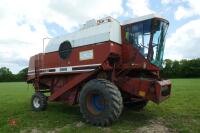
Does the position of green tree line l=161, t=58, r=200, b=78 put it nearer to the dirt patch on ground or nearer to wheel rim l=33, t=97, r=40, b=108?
wheel rim l=33, t=97, r=40, b=108

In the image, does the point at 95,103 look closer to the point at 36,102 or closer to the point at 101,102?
the point at 101,102

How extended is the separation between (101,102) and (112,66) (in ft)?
4.80

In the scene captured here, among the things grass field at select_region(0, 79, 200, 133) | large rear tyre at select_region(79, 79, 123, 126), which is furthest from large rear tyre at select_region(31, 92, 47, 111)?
large rear tyre at select_region(79, 79, 123, 126)

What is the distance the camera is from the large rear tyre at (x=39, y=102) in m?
12.4

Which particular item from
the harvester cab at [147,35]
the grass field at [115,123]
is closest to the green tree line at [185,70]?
the grass field at [115,123]

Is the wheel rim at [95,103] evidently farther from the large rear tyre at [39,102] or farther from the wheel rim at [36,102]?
the wheel rim at [36,102]

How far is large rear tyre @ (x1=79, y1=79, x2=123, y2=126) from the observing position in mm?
8719

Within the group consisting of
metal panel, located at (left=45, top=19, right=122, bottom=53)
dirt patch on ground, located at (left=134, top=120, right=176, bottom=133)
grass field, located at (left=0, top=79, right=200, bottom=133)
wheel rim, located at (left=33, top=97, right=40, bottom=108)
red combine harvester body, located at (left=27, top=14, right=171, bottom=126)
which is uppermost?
metal panel, located at (left=45, top=19, right=122, bottom=53)

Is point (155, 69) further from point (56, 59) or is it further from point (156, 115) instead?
point (56, 59)

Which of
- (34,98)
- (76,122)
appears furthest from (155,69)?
(34,98)

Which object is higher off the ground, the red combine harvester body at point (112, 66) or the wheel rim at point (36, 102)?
the red combine harvester body at point (112, 66)

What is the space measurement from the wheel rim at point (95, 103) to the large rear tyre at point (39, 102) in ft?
11.5

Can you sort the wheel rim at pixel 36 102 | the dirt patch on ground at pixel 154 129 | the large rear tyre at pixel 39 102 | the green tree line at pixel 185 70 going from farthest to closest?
the green tree line at pixel 185 70 → the wheel rim at pixel 36 102 → the large rear tyre at pixel 39 102 → the dirt patch on ground at pixel 154 129

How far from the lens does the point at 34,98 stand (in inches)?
511
